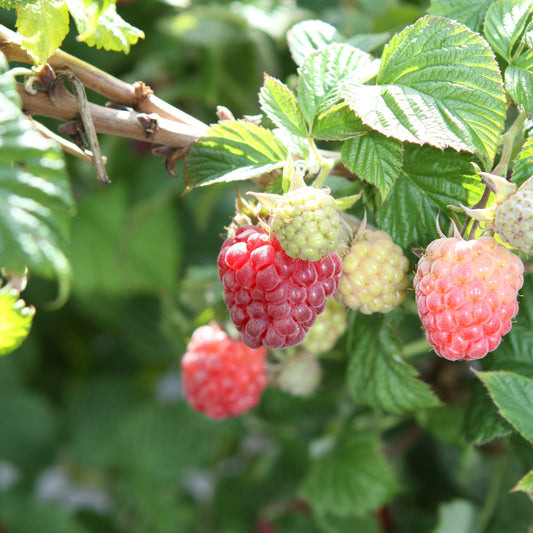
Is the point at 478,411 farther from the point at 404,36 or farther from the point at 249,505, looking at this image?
the point at 249,505

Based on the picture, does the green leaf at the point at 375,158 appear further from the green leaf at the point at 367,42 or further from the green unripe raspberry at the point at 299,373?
the green unripe raspberry at the point at 299,373

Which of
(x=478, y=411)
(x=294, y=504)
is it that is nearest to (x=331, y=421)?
(x=294, y=504)

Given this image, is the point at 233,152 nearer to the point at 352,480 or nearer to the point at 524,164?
the point at 524,164

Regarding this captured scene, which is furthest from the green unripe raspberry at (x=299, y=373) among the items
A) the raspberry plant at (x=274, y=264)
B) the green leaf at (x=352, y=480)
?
the green leaf at (x=352, y=480)

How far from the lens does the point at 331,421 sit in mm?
1208

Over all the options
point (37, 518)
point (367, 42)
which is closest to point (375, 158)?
point (367, 42)

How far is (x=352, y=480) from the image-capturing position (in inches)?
40.7

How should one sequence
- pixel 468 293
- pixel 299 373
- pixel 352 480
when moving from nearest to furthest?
pixel 468 293
pixel 299 373
pixel 352 480

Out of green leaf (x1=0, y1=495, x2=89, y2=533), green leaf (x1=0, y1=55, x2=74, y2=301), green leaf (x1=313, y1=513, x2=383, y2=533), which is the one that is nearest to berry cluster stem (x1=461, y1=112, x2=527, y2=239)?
green leaf (x1=0, y1=55, x2=74, y2=301)

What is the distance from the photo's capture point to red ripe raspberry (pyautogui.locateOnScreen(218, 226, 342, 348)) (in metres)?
0.54

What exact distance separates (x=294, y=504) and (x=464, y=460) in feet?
1.77

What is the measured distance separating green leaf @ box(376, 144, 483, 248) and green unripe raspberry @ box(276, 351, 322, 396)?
0.33 meters

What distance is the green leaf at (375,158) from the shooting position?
56 cm

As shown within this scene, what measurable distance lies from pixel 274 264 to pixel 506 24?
1.17ft
